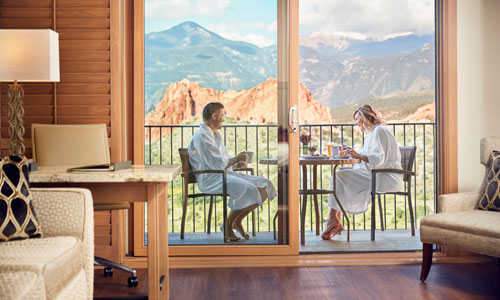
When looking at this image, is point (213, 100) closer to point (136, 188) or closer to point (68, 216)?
point (136, 188)

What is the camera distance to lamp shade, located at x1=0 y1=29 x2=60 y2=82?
2.74 meters

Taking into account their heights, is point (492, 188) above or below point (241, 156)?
below

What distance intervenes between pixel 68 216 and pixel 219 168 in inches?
56.7

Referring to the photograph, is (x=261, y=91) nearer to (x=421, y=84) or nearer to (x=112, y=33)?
(x=112, y=33)

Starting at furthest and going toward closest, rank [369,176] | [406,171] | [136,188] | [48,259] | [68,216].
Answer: [369,176] < [406,171] < [136,188] < [68,216] < [48,259]

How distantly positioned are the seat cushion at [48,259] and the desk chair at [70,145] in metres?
1.05

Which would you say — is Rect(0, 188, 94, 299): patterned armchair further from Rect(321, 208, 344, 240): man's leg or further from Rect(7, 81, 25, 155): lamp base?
Rect(321, 208, 344, 240): man's leg

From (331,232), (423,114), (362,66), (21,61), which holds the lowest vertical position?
(331,232)

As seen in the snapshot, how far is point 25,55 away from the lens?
9.06 ft

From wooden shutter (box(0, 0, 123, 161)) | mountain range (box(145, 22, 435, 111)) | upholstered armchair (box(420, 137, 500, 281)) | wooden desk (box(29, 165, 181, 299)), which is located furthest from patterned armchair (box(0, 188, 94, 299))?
mountain range (box(145, 22, 435, 111))

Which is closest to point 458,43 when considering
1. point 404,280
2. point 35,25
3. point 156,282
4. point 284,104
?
point 284,104

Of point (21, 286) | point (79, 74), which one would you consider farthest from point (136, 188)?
point (79, 74)

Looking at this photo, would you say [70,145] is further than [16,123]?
Yes

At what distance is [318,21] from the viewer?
577 cm
